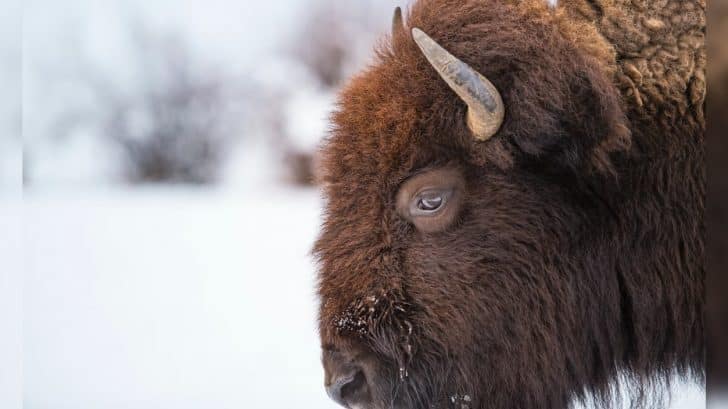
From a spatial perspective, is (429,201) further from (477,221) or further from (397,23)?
(397,23)

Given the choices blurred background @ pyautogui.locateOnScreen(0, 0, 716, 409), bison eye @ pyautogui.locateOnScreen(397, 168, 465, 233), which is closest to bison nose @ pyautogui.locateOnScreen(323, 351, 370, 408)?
bison eye @ pyautogui.locateOnScreen(397, 168, 465, 233)

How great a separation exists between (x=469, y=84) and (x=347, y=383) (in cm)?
76

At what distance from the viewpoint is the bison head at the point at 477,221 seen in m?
1.93

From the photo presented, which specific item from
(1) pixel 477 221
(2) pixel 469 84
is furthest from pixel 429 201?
(2) pixel 469 84

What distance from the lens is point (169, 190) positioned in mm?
2707

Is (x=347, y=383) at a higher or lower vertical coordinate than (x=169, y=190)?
lower

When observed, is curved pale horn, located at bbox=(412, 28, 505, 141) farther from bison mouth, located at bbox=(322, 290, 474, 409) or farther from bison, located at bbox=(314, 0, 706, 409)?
bison mouth, located at bbox=(322, 290, 474, 409)

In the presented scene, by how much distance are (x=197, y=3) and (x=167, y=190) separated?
0.63 metres

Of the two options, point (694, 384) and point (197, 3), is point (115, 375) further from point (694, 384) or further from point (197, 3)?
point (694, 384)

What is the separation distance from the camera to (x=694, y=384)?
2.31 m

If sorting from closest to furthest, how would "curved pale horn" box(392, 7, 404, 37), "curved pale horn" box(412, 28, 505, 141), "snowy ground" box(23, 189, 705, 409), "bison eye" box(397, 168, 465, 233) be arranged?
"curved pale horn" box(412, 28, 505, 141), "bison eye" box(397, 168, 465, 233), "curved pale horn" box(392, 7, 404, 37), "snowy ground" box(23, 189, 705, 409)

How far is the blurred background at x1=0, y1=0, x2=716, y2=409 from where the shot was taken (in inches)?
101

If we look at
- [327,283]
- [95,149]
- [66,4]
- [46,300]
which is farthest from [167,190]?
[327,283]

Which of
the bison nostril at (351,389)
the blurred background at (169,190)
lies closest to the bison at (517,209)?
the bison nostril at (351,389)
